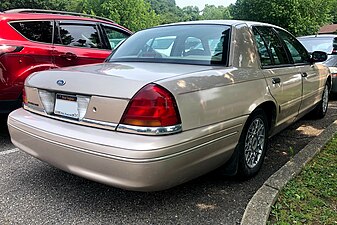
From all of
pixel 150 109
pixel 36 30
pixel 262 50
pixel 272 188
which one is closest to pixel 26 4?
pixel 36 30

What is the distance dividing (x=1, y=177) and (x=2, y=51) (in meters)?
1.57

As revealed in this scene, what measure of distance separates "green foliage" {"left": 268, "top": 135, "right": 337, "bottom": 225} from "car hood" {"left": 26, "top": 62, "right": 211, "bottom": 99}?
1.24 metres

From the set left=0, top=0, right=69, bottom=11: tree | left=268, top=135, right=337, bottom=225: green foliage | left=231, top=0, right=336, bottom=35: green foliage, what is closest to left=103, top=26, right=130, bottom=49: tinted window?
left=268, top=135, right=337, bottom=225: green foliage

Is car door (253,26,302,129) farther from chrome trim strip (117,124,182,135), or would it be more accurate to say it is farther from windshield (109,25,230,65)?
chrome trim strip (117,124,182,135)

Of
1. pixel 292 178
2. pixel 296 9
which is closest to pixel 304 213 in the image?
pixel 292 178

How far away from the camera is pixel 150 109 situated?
2215 millimetres

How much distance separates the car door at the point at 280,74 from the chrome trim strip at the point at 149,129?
1.42m

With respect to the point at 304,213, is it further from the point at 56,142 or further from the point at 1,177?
the point at 1,177

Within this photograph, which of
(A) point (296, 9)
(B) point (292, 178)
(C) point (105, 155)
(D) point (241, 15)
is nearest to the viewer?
(C) point (105, 155)

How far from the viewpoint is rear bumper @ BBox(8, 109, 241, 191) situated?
7.02 ft

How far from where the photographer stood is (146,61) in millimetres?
3113

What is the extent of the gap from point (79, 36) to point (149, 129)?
10.9ft

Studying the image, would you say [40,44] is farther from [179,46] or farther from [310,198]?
[310,198]

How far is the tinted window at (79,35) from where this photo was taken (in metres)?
4.80
